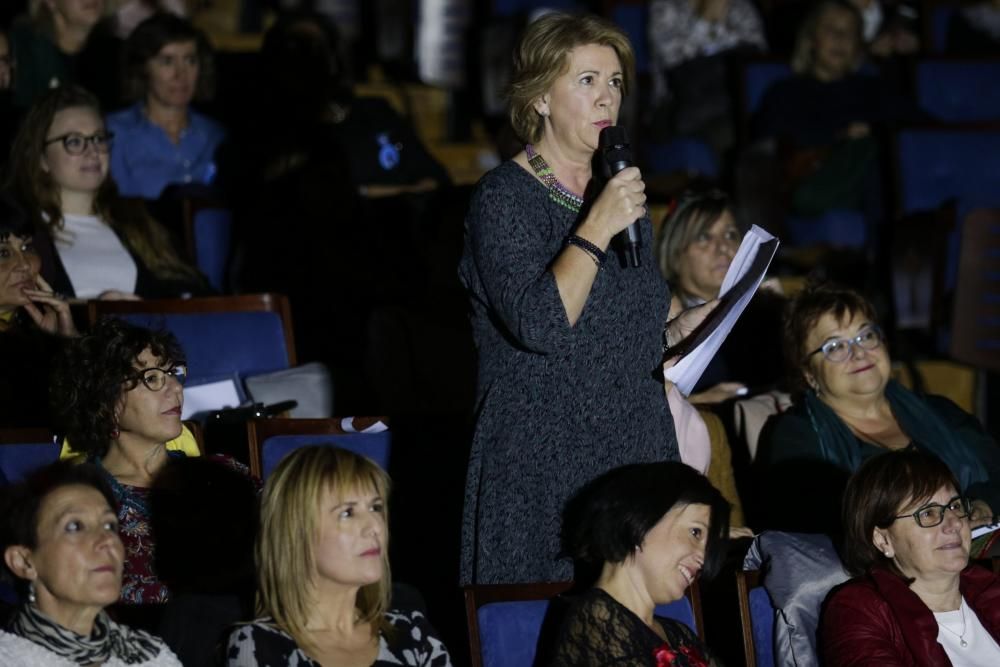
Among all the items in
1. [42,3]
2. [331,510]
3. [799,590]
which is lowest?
[799,590]

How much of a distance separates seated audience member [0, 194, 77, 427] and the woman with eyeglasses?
1.88 ft

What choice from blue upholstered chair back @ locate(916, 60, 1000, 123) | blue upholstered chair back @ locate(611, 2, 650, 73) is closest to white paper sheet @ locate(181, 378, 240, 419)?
blue upholstered chair back @ locate(611, 2, 650, 73)

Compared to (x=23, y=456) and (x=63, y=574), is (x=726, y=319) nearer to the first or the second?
(x=63, y=574)

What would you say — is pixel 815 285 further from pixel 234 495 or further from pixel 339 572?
pixel 339 572

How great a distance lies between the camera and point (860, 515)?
2.88m

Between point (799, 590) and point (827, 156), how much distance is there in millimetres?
3189

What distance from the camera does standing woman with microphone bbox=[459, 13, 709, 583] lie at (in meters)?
2.53

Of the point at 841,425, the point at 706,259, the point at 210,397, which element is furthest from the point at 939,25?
the point at 210,397

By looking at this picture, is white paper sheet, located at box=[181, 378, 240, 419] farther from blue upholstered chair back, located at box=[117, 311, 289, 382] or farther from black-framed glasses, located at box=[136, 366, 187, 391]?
black-framed glasses, located at box=[136, 366, 187, 391]

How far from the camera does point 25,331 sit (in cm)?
363

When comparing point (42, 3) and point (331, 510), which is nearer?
point (331, 510)

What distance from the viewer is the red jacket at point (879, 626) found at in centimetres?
272

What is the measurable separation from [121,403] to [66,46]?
9.43 feet

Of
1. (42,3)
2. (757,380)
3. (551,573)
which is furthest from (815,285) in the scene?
(42,3)
